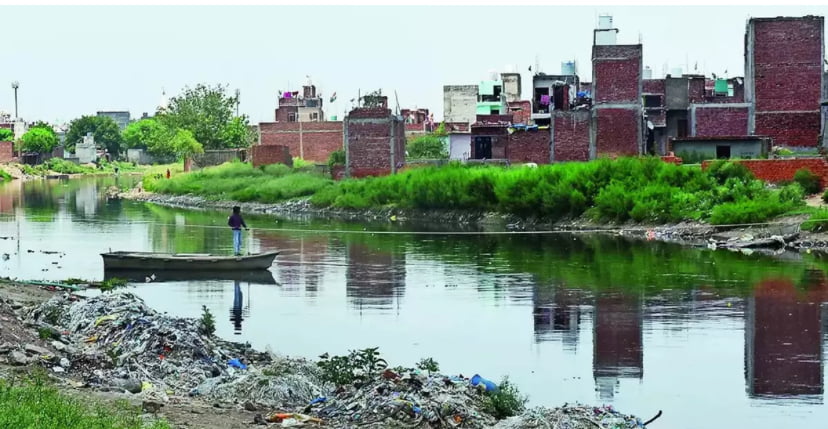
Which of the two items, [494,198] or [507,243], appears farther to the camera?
[494,198]

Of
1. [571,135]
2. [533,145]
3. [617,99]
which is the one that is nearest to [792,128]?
[617,99]

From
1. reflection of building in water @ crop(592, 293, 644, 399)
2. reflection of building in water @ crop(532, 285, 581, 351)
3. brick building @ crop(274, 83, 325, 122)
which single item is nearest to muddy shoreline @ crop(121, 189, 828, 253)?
reflection of building in water @ crop(532, 285, 581, 351)

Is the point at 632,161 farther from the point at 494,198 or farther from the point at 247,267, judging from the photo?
the point at 247,267

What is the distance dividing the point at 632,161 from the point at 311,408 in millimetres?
35766

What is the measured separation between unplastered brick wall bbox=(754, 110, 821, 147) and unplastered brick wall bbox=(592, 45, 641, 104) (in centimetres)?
600

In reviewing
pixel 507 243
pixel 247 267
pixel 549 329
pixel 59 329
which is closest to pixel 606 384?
pixel 549 329

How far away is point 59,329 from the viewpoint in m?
20.7

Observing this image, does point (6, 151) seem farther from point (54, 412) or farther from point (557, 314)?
point (54, 412)

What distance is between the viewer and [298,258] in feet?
125

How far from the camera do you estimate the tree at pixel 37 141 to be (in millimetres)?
136250

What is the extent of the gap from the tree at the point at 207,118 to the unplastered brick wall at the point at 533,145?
47229 millimetres

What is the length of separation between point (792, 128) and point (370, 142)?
73.4 ft

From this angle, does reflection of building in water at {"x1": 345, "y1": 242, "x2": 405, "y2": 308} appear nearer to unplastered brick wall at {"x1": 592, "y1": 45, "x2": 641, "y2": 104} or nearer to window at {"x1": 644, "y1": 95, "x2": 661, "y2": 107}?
unplastered brick wall at {"x1": 592, "y1": 45, "x2": 641, "y2": 104}

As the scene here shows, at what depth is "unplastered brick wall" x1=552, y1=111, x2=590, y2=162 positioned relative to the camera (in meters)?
61.7
